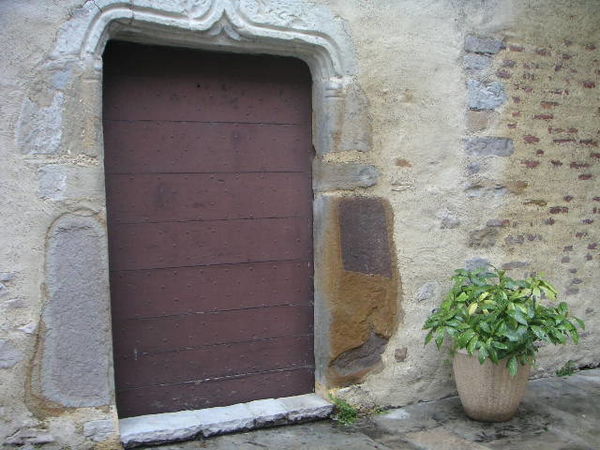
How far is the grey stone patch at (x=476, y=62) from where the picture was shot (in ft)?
11.3

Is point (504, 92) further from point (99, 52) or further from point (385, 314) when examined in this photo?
point (99, 52)

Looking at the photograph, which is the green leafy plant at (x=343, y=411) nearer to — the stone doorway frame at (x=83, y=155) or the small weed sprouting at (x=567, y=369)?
the stone doorway frame at (x=83, y=155)

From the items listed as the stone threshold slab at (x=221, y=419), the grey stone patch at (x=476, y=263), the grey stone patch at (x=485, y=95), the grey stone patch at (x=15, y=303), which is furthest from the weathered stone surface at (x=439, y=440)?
the grey stone patch at (x=15, y=303)

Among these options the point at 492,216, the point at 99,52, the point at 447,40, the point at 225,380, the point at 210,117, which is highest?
the point at 447,40

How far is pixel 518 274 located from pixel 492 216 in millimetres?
397

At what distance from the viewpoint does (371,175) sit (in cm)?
327

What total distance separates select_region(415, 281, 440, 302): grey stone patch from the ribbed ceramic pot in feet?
1.15

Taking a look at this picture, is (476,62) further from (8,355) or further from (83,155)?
(8,355)

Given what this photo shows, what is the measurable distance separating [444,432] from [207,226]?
1558mm

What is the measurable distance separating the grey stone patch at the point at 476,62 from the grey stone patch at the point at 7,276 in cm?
251

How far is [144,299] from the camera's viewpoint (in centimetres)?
304

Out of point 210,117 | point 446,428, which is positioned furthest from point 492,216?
point 210,117

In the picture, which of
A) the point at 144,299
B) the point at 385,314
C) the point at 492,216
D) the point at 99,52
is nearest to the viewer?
the point at 99,52

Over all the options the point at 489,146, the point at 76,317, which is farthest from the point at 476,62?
the point at 76,317
